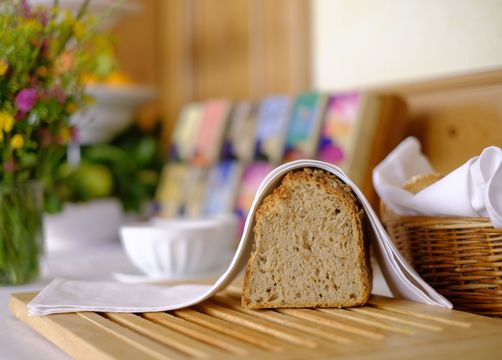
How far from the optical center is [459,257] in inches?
32.5

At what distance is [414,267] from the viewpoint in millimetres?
907

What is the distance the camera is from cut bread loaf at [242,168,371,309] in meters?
0.82

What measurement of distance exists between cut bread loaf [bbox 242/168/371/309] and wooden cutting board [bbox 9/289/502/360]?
2 cm

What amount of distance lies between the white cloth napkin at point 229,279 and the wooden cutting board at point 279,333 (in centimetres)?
1

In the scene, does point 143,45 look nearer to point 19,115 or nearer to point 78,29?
point 78,29

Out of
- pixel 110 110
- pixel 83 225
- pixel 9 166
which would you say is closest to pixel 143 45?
pixel 110 110

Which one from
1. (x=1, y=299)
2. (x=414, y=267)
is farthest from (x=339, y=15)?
(x=1, y=299)

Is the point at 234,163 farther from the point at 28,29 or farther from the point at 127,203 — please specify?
the point at 28,29

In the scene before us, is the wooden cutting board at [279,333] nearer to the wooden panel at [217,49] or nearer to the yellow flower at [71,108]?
the yellow flower at [71,108]

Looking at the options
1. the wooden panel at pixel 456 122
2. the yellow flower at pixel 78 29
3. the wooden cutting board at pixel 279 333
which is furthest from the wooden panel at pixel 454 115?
the yellow flower at pixel 78 29

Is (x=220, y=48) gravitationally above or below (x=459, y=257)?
above

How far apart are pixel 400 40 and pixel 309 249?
0.68m

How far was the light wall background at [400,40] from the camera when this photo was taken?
46.6 inches

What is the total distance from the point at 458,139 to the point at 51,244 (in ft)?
3.29
